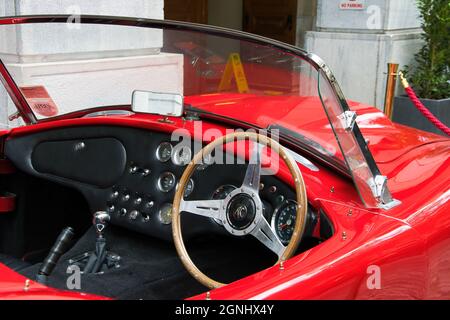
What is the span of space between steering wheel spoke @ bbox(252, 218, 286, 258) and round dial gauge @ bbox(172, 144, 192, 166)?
2.21 feet

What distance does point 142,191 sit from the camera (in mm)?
2939

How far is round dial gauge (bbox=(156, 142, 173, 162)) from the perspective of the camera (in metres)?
2.84

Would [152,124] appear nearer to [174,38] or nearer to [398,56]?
[174,38]

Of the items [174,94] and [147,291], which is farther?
[147,291]

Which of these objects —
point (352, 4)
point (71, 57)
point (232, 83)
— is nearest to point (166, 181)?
point (232, 83)

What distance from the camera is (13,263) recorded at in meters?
2.90

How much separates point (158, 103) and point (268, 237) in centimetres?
76

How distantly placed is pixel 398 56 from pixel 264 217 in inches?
252

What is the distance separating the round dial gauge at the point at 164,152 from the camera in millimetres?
2843

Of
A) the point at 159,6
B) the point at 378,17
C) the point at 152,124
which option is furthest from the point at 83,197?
the point at 378,17

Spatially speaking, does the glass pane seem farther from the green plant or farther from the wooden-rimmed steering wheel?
the green plant

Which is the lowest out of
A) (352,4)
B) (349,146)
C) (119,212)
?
(119,212)

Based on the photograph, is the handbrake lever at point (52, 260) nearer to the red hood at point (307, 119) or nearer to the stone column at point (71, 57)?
the red hood at point (307, 119)

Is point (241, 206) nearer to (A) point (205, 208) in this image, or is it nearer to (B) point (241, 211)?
(B) point (241, 211)
